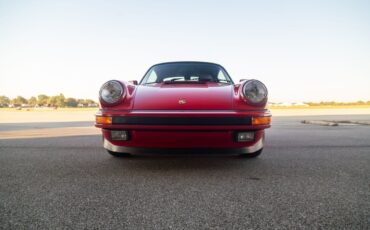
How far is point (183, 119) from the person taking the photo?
8.09ft

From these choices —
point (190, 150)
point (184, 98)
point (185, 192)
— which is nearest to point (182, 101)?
point (184, 98)

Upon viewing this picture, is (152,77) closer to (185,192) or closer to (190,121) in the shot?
(190,121)

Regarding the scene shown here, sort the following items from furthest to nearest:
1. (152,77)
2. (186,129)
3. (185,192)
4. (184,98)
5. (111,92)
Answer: (152,77)
(111,92)
(184,98)
(186,129)
(185,192)

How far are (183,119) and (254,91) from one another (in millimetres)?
858

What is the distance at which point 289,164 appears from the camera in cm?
297

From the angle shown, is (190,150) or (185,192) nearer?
(185,192)

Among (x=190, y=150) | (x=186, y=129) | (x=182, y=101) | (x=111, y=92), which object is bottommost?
(x=190, y=150)

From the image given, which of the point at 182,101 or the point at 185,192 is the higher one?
the point at 182,101

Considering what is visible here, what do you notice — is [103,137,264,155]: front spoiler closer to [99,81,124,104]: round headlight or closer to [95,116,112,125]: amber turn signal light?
[95,116,112,125]: amber turn signal light

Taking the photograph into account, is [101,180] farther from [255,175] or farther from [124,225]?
[255,175]

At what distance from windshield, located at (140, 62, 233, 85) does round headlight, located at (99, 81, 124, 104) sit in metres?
1.00

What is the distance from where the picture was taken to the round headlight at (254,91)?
275cm

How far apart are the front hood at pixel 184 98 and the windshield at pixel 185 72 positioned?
35.9 inches

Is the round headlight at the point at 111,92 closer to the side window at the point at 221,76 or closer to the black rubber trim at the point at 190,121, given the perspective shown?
the black rubber trim at the point at 190,121
